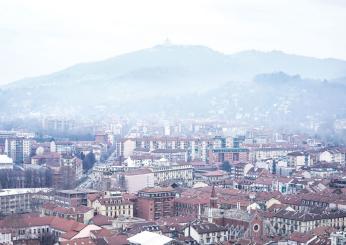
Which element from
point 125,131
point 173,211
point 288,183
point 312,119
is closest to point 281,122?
point 312,119

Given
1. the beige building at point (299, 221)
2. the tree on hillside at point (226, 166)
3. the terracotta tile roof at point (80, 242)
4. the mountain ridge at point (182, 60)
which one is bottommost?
the terracotta tile roof at point (80, 242)

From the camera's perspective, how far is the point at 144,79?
331ft

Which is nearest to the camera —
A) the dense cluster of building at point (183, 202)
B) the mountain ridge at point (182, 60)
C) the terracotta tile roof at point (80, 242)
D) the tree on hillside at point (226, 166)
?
the terracotta tile roof at point (80, 242)

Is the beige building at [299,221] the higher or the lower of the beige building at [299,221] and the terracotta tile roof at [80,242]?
the higher

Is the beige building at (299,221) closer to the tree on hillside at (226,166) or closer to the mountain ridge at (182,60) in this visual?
the tree on hillside at (226,166)

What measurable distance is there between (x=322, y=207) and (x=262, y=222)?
105 inches

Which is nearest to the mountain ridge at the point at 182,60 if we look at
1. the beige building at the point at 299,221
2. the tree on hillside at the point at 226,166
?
the tree on hillside at the point at 226,166

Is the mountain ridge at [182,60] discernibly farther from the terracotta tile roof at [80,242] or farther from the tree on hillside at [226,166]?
the terracotta tile roof at [80,242]

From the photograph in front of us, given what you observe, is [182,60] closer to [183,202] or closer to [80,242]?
[183,202]

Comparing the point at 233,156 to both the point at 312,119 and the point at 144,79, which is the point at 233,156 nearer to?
the point at 312,119

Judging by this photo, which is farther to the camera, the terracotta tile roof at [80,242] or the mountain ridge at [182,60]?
the mountain ridge at [182,60]

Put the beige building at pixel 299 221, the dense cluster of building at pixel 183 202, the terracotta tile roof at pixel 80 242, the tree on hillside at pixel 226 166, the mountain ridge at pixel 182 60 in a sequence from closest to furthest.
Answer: the terracotta tile roof at pixel 80 242 < the dense cluster of building at pixel 183 202 < the beige building at pixel 299 221 < the tree on hillside at pixel 226 166 < the mountain ridge at pixel 182 60

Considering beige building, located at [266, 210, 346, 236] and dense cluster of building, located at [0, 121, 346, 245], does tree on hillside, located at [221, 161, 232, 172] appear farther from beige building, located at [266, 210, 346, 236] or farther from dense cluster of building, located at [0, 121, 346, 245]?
beige building, located at [266, 210, 346, 236]

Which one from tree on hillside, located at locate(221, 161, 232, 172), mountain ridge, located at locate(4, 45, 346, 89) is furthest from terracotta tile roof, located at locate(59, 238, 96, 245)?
mountain ridge, located at locate(4, 45, 346, 89)
